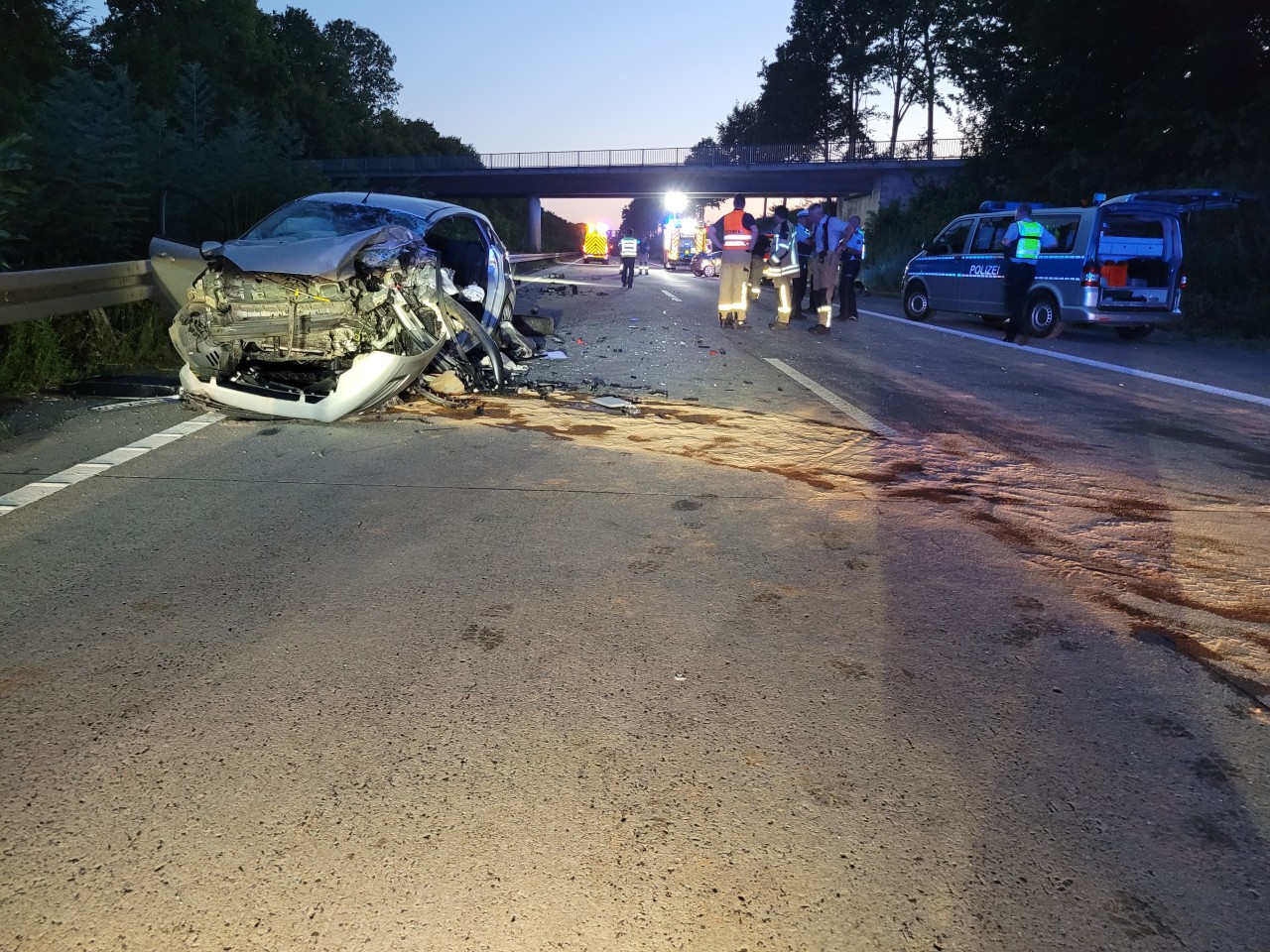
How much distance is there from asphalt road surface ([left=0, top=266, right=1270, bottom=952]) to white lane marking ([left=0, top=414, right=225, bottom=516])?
0.07 meters

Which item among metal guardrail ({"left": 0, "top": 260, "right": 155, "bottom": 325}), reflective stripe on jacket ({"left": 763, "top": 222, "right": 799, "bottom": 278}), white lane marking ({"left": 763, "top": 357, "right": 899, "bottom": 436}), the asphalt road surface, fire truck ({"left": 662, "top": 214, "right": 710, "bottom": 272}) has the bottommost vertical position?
the asphalt road surface

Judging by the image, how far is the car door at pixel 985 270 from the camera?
15.9m

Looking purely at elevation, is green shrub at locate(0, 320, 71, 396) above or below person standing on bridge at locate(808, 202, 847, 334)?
below

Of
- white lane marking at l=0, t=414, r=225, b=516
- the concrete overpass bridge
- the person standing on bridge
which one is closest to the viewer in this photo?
white lane marking at l=0, t=414, r=225, b=516

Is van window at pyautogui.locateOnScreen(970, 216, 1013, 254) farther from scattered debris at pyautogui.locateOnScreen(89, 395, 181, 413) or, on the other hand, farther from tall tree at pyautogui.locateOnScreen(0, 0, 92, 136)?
tall tree at pyautogui.locateOnScreen(0, 0, 92, 136)

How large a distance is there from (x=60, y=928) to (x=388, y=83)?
125717mm

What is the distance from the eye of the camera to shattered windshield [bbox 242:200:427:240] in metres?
8.84

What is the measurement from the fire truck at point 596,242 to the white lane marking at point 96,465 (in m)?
56.5

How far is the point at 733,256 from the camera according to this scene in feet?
49.6

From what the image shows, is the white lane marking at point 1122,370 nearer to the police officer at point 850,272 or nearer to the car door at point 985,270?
the car door at point 985,270

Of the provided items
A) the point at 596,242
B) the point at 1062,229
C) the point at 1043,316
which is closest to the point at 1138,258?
the point at 1062,229

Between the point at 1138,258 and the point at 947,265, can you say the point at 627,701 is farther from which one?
the point at 947,265

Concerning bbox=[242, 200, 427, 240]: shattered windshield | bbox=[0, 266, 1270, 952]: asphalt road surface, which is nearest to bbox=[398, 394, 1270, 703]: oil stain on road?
bbox=[0, 266, 1270, 952]: asphalt road surface

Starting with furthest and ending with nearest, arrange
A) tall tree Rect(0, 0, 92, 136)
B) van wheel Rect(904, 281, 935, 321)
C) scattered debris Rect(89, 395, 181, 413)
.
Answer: tall tree Rect(0, 0, 92, 136)
van wheel Rect(904, 281, 935, 321)
scattered debris Rect(89, 395, 181, 413)
